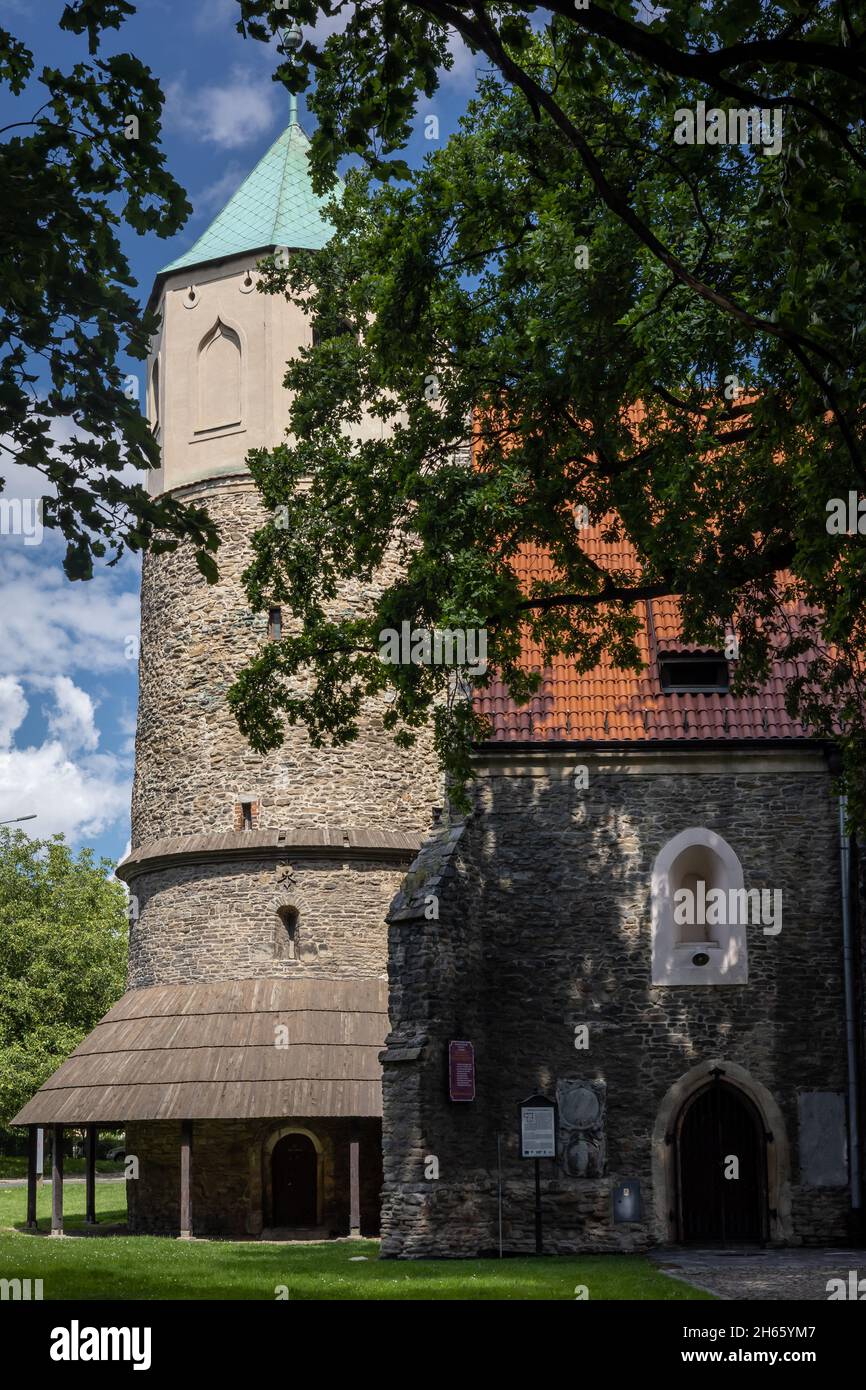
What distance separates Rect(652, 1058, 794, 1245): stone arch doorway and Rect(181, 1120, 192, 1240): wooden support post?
23.6 feet

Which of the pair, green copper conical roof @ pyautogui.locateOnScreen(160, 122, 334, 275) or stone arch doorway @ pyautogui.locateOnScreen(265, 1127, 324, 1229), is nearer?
stone arch doorway @ pyautogui.locateOnScreen(265, 1127, 324, 1229)

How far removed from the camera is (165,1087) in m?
22.8

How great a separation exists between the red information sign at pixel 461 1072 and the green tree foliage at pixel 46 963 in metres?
27.2

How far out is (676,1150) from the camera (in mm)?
18953

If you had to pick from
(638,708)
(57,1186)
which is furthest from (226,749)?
(638,708)

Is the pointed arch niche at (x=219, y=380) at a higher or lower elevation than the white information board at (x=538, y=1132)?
higher

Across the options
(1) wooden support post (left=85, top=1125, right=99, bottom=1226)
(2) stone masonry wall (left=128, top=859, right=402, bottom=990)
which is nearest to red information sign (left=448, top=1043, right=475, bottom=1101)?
(2) stone masonry wall (left=128, top=859, right=402, bottom=990)

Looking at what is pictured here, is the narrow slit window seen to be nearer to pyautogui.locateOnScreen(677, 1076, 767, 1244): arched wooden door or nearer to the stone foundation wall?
the stone foundation wall

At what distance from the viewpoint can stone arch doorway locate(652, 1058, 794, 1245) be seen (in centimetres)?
1878

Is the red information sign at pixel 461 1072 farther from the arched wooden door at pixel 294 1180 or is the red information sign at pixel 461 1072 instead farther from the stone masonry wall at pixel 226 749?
the stone masonry wall at pixel 226 749

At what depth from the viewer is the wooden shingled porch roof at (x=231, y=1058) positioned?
2238 centimetres

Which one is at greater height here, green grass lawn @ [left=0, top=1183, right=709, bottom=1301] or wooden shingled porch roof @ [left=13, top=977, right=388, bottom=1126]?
wooden shingled porch roof @ [left=13, top=977, right=388, bottom=1126]

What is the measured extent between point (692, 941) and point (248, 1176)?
7988 millimetres

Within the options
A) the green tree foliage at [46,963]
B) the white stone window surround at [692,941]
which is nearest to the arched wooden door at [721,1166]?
the white stone window surround at [692,941]
